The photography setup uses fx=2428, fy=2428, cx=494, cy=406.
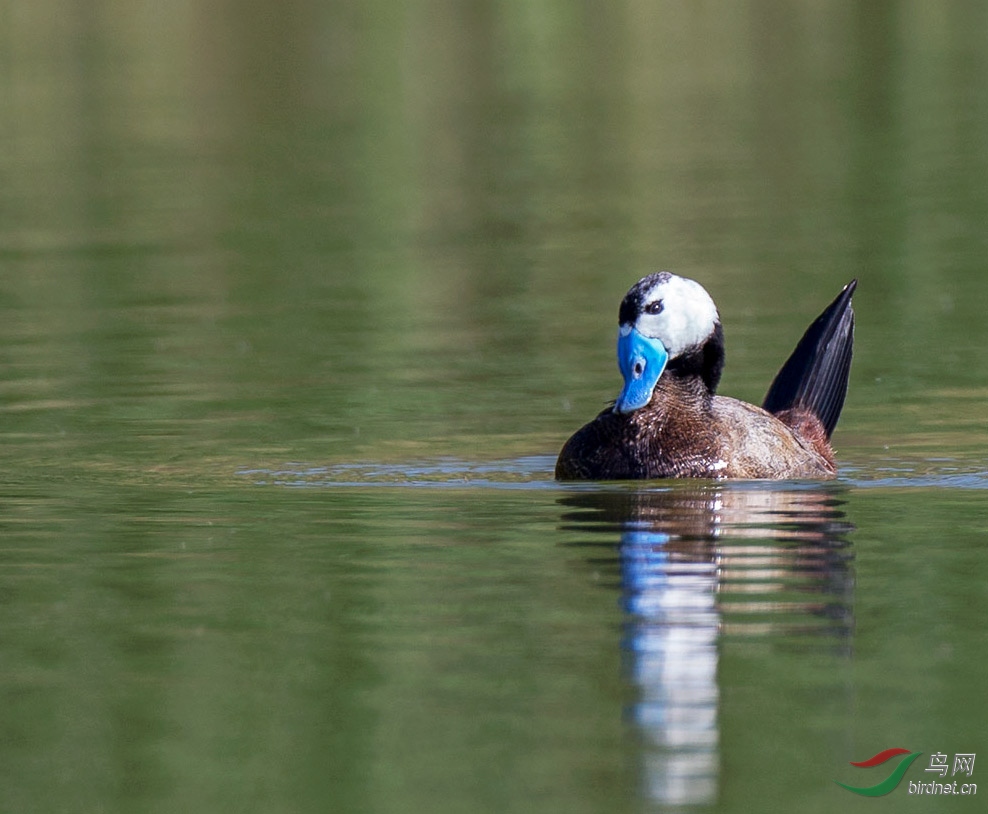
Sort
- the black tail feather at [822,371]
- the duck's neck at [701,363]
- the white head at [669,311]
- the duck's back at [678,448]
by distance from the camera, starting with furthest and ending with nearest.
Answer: the black tail feather at [822,371] → the duck's neck at [701,363] → the duck's back at [678,448] → the white head at [669,311]

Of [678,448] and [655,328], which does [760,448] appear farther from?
[655,328]

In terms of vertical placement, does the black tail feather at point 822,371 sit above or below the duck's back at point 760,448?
above

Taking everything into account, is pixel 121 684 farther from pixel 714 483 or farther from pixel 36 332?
pixel 36 332

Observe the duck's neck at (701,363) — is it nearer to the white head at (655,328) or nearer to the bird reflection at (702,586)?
the white head at (655,328)

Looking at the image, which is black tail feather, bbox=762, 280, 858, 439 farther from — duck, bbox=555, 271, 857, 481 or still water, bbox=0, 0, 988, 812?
duck, bbox=555, 271, 857, 481

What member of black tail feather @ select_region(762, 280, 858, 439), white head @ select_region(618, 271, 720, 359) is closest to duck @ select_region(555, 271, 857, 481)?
white head @ select_region(618, 271, 720, 359)

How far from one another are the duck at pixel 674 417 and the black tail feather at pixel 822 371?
2.76 feet

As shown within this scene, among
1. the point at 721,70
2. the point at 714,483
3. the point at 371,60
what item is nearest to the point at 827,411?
the point at 714,483

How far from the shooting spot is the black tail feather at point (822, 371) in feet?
42.0

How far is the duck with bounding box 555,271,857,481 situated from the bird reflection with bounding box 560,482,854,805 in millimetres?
153

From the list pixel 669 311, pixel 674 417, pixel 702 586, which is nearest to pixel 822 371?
pixel 674 417

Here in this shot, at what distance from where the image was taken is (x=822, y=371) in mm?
12859

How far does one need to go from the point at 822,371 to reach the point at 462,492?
2.30 metres

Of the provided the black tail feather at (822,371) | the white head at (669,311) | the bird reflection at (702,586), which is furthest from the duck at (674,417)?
the black tail feather at (822,371)
